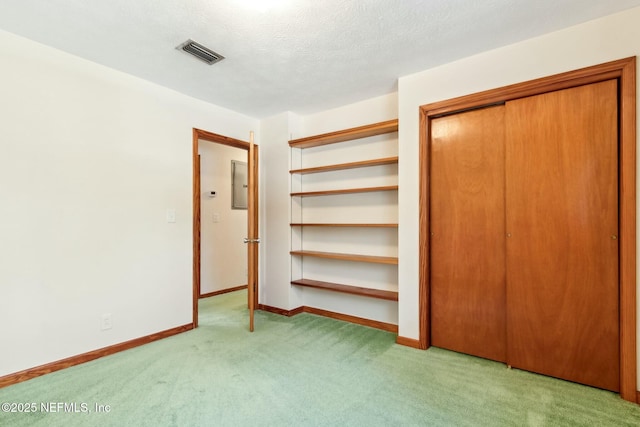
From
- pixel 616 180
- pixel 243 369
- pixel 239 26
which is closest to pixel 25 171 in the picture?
pixel 239 26

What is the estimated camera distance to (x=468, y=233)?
249 centimetres

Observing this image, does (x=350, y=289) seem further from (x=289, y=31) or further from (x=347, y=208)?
(x=289, y=31)

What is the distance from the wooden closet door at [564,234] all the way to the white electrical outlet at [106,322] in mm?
3203

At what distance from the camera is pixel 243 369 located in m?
2.26

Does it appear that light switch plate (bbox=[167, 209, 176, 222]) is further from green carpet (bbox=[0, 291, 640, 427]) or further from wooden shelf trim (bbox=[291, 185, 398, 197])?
wooden shelf trim (bbox=[291, 185, 398, 197])

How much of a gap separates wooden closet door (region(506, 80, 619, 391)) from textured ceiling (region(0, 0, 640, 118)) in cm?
60

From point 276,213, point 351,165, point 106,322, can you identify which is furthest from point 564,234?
point 106,322

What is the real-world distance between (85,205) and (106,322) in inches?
38.8

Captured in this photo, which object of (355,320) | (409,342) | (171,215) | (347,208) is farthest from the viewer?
(347,208)

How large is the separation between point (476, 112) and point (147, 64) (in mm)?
2720

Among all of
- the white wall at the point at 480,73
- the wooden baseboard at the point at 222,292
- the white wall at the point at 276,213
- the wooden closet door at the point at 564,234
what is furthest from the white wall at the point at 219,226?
the wooden closet door at the point at 564,234

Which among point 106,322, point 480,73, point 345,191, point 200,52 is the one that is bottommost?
point 106,322

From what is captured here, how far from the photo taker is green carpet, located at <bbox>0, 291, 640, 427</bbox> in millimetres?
1707

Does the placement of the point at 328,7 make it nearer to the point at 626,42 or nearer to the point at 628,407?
the point at 626,42
